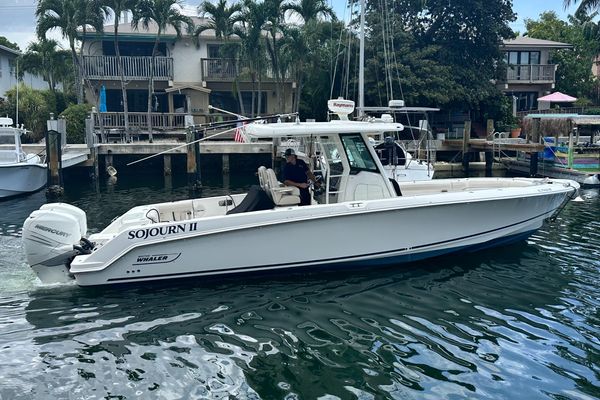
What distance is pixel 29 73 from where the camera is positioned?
3950 centimetres

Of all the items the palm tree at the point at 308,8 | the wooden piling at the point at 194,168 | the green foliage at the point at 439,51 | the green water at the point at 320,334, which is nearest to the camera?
the green water at the point at 320,334

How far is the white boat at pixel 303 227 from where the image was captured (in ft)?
28.4

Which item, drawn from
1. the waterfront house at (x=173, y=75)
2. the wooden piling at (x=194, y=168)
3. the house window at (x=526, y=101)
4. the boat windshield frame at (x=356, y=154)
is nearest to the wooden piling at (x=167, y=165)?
the wooden piling at (x=194, y=168)

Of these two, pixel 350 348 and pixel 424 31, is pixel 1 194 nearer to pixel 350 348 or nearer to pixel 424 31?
pixel 350 348

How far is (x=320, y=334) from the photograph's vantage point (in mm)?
7277

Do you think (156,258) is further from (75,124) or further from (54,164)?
(75,124)

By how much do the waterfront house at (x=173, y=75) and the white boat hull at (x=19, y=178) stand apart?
1210cm

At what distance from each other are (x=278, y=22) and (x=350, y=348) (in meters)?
25.7

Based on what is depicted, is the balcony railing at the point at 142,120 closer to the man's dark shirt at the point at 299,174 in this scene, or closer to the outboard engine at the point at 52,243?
the man's dark shirt at the point at 299,174

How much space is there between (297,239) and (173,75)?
84.4ft

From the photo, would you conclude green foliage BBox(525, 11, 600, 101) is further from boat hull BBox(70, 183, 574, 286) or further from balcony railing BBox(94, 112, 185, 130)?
boat hull BBox(70, 183, 574, 286)

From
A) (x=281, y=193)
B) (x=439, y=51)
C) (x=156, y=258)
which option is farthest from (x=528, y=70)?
(x=156, y=258)

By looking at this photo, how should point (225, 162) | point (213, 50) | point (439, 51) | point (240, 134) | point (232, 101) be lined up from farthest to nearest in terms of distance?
point (232, 101) → point (213, 50) → point (439, 51) → point (225, 162) → point (240, 134)

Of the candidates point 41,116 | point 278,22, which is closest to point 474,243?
point 278,22
